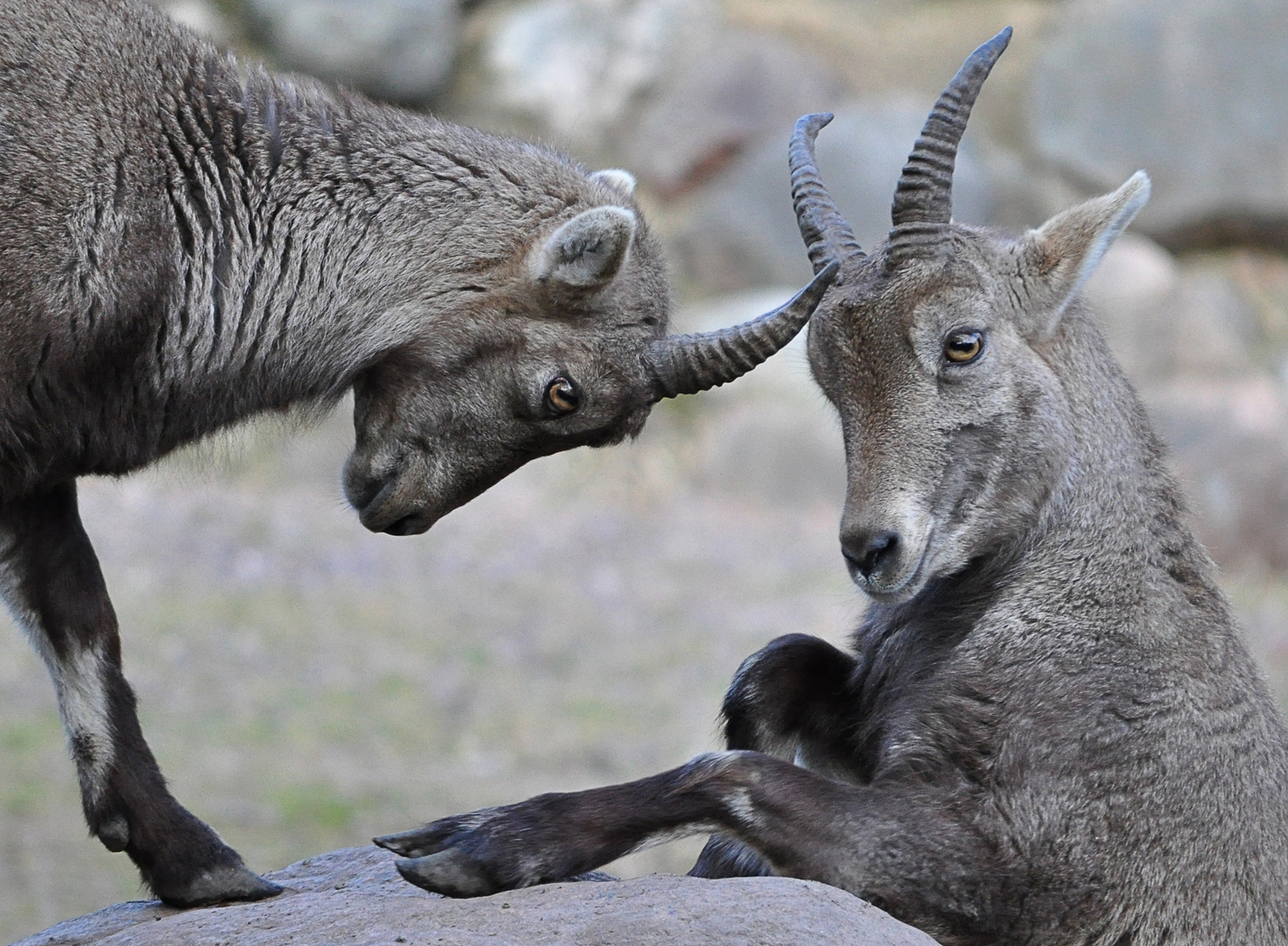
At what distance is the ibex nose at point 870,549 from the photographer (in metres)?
5.03

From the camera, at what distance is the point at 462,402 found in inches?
216

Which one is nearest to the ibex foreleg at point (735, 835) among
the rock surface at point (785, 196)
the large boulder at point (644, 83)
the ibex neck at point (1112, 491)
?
the ibex neck at point (1112, 491)

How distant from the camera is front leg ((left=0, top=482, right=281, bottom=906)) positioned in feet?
17.1

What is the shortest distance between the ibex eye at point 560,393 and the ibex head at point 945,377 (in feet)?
2.79

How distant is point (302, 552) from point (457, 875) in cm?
1146

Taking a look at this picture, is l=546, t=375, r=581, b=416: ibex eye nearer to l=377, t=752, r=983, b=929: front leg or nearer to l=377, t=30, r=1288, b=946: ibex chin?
l=377, t=30, r=1288, b=946: ibex chin

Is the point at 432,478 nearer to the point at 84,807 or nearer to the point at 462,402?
the point at 462,402

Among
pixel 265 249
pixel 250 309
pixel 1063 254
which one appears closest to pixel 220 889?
pixel 250 309

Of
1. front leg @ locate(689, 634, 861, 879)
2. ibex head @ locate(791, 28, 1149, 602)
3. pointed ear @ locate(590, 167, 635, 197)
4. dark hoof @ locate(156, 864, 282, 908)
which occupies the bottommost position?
dark hoof @ locate(156, 864, 282, 908)

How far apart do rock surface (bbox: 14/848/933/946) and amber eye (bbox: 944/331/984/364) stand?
68.2 inches

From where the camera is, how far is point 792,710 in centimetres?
557

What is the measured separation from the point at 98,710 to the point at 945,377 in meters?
2.90

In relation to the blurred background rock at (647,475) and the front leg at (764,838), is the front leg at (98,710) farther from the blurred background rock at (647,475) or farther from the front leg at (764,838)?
the blurred background rock at (647,475)

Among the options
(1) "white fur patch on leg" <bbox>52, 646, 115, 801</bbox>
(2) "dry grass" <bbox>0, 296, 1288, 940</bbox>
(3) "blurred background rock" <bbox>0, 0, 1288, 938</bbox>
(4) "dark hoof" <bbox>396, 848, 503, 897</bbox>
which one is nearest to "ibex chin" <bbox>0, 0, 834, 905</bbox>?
(1) "white fur patch on leg" <bbox>52, 646, 115, 801</bbox>
